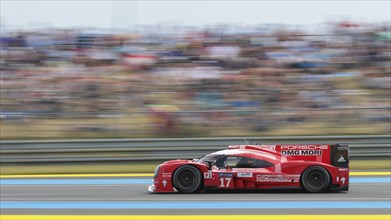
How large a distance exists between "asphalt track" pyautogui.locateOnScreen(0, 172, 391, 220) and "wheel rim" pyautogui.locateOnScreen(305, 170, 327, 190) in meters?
0.14

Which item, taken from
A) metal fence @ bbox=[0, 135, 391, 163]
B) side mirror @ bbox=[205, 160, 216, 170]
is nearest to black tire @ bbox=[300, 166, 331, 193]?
side mirror @ bbox=[205, 160, 216, 170]

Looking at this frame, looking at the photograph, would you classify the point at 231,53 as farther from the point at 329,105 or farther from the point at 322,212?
the point at 322,212

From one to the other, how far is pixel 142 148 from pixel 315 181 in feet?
18.3

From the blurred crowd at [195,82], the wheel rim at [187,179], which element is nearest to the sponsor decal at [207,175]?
the wheel rim at [187,179]

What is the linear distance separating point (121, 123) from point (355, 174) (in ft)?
18.2

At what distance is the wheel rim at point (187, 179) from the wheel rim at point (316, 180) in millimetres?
1697

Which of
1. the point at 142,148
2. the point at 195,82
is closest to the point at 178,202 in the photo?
the point at 142,148

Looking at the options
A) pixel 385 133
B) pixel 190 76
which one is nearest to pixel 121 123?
pixel 190 76

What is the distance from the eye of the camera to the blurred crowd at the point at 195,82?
13.7 meters

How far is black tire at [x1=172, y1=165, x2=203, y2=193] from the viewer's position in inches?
338

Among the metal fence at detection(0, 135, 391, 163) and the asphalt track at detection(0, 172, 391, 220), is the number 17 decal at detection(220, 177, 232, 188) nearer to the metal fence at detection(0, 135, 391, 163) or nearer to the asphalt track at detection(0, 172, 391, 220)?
the asphalt track at detection(0, 172, 391, 220)

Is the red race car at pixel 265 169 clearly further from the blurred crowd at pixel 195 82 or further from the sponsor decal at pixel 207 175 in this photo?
the blurred crowd at pixel 195 82

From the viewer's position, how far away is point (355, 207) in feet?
25.6

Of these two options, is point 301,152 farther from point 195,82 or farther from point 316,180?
point 195,82
